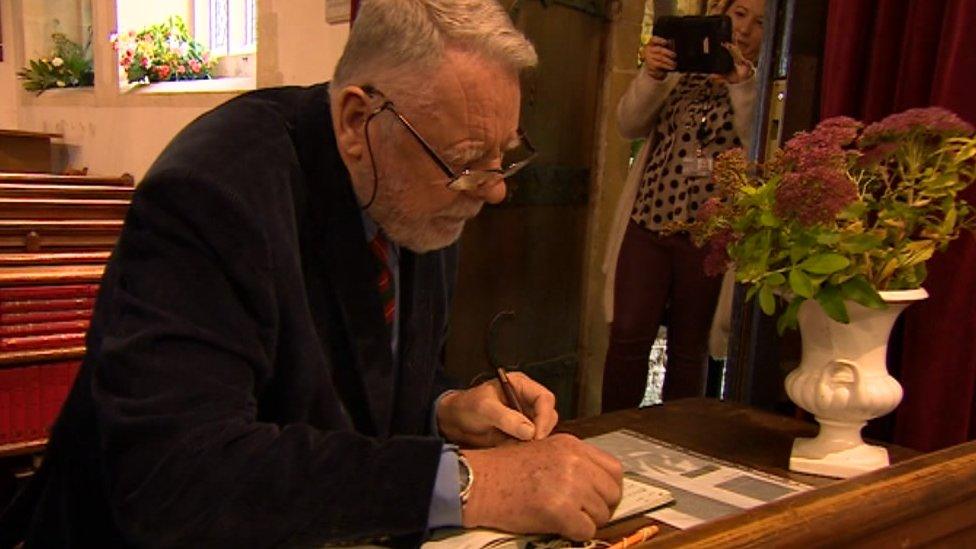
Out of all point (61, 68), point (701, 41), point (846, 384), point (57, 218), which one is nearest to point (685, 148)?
point (701, 41)

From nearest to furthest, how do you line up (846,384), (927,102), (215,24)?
1. (846,384)
2. (927,102)
3. (215,24)

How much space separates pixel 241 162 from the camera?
0.94 meters

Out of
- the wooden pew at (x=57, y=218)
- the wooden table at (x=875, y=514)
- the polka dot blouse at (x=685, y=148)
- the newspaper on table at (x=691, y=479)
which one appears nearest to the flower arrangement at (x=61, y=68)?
the wooden pew at (x=57, y=218)

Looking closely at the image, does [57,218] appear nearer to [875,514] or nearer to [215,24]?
[215,24]

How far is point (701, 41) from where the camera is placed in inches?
89.4

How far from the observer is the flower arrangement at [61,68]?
A: 5477 mm

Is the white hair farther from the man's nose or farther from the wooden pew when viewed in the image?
the wooden pew

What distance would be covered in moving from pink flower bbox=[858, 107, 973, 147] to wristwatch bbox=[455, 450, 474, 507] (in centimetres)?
76

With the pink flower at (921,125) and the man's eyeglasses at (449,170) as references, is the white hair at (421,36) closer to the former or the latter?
the man's eyeglasses at (449,170)

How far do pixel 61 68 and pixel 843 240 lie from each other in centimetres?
554

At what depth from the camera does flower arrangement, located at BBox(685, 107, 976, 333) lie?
1170mm

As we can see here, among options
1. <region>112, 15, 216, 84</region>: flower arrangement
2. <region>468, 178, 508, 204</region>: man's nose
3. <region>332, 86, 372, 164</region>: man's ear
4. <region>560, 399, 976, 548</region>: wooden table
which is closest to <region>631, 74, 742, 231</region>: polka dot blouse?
<region>468, 178, 508, 204</region>: man's nose

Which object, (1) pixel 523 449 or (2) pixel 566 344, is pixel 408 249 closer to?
(1) pixel 523 449

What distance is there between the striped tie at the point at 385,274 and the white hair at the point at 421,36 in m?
0.21
